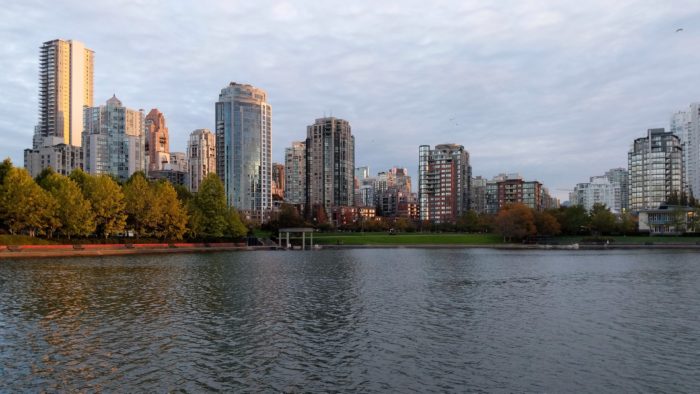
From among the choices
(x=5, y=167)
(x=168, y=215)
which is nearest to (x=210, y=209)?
(x=168, y=215)

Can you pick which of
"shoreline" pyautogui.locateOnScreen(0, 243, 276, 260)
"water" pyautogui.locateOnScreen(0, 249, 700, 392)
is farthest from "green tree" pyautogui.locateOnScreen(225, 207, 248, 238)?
"water" pyautogui.locateOnScreen(0, 249, 700, 392)

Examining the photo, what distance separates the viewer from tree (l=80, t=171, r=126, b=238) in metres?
104

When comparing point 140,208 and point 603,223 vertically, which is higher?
point 140,208

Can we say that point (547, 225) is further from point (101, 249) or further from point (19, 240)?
point (19, 240)

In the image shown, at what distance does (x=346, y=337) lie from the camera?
26828 mm

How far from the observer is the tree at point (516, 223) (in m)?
162

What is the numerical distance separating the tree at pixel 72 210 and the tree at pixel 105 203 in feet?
7.37

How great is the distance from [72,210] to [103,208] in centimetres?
827

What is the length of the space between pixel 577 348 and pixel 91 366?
21.1 metres

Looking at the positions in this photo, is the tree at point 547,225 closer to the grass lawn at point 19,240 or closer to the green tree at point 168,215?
the green tree at point 168,215

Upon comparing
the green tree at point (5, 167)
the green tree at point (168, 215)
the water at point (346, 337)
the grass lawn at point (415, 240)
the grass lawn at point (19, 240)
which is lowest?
the grass lawn at point (415, 240)

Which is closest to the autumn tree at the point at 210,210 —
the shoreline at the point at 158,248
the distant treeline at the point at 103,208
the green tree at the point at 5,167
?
the distant treeline at the point at 103,208

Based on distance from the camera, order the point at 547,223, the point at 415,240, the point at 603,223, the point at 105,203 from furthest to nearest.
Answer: the point at 603,223 < the point at 547,223 < the point at 415,240 < the point at 105,203

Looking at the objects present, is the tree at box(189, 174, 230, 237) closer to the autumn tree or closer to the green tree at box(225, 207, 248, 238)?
the autumn tree
